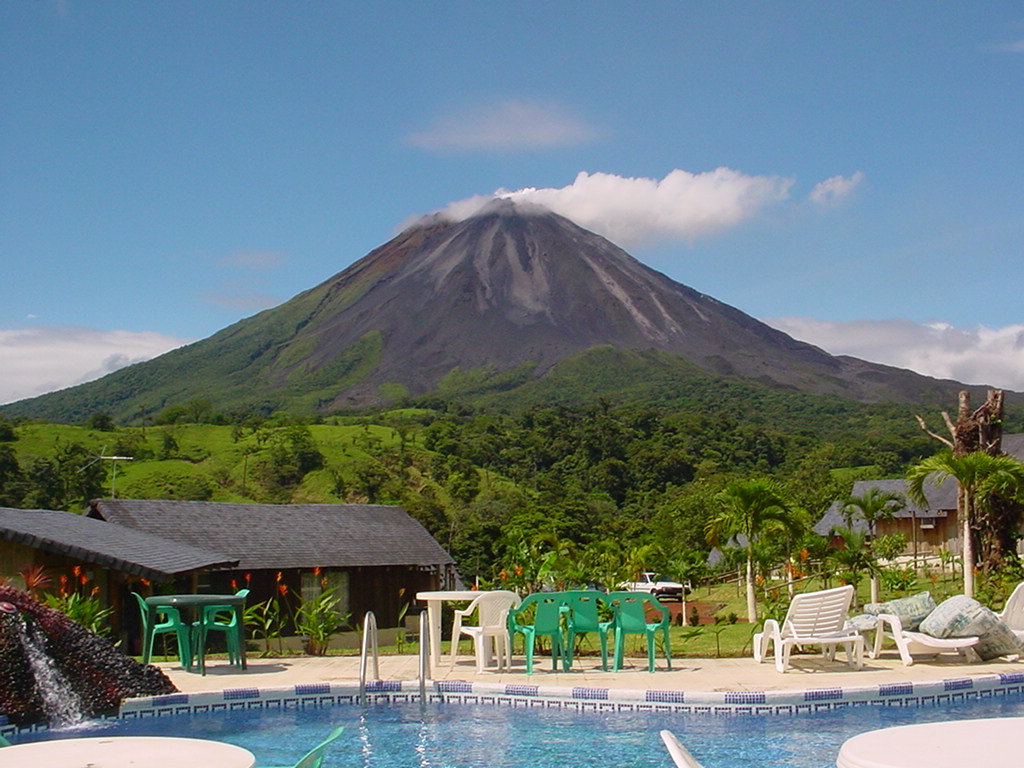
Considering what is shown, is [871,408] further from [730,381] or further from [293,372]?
[293,372]

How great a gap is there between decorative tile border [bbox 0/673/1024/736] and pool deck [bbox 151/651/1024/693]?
0.16 metres

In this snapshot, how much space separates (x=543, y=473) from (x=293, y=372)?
68.2 metres

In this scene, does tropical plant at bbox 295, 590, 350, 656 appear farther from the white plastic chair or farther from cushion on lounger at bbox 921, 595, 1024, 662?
cushion on lounger at bbox 921, 595, 1024, 662

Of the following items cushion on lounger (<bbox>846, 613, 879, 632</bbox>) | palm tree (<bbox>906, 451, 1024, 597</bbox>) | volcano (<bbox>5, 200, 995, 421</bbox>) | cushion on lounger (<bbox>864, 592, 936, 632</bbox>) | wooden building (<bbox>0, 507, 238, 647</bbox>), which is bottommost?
cushion on lounger (<bbox>846, 613, 879, 632</bbox>)

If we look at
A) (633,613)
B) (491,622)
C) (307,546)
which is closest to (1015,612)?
(633,613)

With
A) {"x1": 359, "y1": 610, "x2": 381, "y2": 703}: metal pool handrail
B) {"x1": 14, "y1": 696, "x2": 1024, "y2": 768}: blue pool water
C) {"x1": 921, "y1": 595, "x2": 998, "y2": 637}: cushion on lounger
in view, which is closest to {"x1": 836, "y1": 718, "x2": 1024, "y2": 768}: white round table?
{"x1": 14, "y1": 696, "x2": 1024, "y2": 768}: blue pool water

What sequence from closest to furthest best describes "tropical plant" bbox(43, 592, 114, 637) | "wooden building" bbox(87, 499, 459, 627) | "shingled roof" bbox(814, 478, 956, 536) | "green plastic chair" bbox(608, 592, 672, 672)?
"green plastic chair" bbox(608, 592, 672, 672)
"tropical plant" bbox(43, 592, 114, 637)
"wooden building" bbox(87, 499, 459, 627)
"shingled roof" bbox(814, 478, 956, 536)

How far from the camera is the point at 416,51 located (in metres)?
27.0

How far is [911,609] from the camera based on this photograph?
9844 millimetres

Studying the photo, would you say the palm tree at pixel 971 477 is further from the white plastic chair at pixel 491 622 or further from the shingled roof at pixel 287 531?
the shingled roof at pixel 287 531

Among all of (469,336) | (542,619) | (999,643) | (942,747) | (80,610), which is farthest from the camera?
(469,336)

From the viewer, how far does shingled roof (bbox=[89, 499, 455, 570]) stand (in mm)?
17656

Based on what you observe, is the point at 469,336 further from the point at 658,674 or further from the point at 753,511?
the point at 658,674

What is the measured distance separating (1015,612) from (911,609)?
971 millimetres
